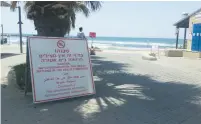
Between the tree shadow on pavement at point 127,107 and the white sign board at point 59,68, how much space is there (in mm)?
221

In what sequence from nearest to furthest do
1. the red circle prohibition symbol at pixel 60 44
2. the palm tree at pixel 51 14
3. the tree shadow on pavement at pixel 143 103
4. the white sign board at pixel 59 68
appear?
the tree shadow on pavement at pixel 143 103 → the white sign board at pixel 59 68 → the red circle prohibition symbol at pixel 60 44 → the palm tree at pixel 51 14

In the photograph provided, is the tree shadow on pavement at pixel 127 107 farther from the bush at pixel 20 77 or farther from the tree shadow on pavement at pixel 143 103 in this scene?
the bush at pixel 20 77

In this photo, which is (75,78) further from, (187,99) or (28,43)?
(187,99)

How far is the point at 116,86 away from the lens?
25.3 ft

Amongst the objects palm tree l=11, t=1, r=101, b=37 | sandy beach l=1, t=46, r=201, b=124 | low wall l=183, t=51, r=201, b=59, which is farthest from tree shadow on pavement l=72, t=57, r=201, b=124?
low wall l=183, t=51, r=201, b=59

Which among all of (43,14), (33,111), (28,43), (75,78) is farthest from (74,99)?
(43,14)

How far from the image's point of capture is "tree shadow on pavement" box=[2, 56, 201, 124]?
16.1ft

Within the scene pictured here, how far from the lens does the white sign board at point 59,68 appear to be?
18.8 feet

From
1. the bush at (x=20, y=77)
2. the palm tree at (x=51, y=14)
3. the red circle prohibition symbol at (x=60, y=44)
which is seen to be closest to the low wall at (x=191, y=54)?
the palm tree at (x=51, y=14)

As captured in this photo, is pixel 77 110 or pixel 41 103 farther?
pixel 41 103

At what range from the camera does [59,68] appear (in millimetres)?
6031

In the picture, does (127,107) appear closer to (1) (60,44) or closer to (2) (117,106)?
(2) (117,106)

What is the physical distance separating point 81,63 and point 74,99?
815mm

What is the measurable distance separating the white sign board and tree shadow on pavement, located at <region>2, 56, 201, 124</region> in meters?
0.22
